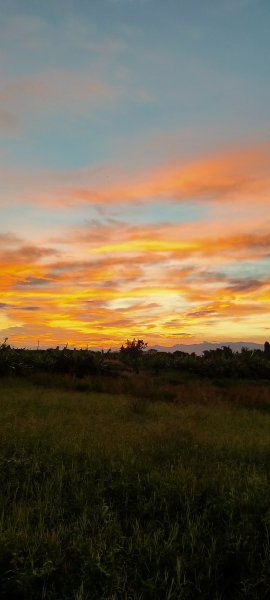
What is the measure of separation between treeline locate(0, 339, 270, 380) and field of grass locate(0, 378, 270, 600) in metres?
15.0

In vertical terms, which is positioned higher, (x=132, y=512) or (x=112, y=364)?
(x=112, y=364)

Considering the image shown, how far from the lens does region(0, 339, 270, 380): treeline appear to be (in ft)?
84.1

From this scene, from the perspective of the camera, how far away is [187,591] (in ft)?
14.9

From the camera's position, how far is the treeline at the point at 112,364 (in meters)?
25.6

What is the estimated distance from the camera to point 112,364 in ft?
95.1

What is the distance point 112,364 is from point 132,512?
22.8m

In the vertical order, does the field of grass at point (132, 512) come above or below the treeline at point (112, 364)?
below

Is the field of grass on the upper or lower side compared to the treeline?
lower

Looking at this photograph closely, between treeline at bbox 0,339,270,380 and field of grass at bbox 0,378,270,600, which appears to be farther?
treeline at bbox 0,339,270,380

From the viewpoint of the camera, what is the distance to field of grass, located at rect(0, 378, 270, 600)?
15.1 ft

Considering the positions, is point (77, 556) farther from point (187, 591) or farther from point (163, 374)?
point (163, 374)

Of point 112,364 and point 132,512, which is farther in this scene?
point 112,364

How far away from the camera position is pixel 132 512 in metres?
6.26

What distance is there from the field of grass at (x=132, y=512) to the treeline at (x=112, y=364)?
589 inches
